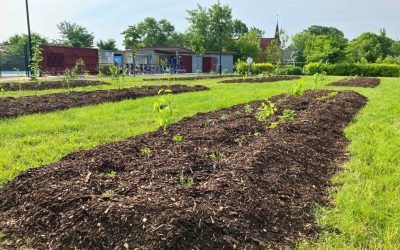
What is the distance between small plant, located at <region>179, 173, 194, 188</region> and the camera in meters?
3.33

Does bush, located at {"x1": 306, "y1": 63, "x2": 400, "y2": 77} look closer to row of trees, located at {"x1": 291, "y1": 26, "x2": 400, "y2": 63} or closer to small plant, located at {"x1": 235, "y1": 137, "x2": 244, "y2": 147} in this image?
row of trees, located at {"x1": 291, "y1": 26, "x2": 400, "y2": 63}

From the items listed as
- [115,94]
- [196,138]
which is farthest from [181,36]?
[196,138]

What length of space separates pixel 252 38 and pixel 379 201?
5522 centimetres

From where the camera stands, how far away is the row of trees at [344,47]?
38094mm

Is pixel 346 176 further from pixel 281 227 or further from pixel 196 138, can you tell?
pixel 196 138

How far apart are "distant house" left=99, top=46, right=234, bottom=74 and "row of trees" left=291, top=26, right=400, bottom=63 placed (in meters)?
10.6

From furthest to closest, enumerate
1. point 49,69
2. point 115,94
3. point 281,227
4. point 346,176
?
point 49,69 < point 115,94 < point 346,176 < point 281,227

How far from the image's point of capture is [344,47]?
39.2 m

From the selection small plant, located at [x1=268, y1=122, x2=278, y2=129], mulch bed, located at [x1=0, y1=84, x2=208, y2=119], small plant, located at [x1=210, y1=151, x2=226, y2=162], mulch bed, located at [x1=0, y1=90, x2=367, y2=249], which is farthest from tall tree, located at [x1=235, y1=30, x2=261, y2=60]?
small plant, located at [x1=210, y1=151, x2=226, y2=162]

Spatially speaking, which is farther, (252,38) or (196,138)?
(252,38)

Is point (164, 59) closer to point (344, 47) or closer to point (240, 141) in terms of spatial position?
point (344, 47)

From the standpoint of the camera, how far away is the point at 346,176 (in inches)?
162

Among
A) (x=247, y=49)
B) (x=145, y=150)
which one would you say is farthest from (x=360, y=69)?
(x=145, y=150)

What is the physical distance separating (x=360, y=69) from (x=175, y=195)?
3320cm
